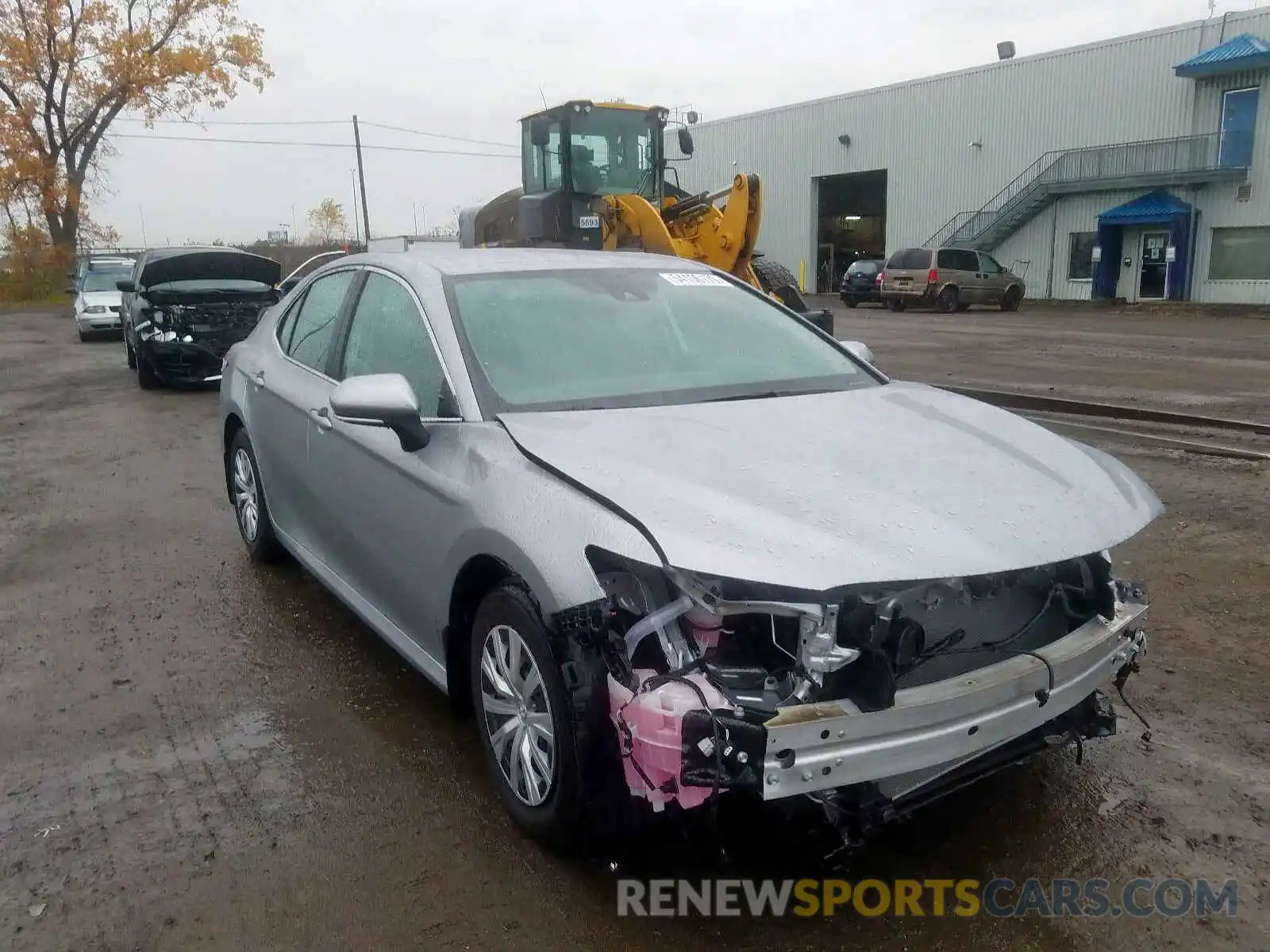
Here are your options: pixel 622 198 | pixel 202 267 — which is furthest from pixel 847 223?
pixel 202 267

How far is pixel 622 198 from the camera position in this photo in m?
14.2

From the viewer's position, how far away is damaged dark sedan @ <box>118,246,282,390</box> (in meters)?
12.8

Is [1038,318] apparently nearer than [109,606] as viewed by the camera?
No

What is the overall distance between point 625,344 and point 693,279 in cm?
78

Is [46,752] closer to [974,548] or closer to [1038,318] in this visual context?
[974,548]

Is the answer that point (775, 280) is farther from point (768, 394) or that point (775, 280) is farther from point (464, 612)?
point (464, 612)

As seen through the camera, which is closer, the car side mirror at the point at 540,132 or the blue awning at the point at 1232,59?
the car side mirror at the point at 540,132

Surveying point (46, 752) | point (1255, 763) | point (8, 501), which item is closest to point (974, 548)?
point (1255, 763)

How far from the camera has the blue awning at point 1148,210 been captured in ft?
96.3

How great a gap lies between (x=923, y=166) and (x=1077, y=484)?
3631cm

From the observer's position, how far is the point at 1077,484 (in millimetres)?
3025

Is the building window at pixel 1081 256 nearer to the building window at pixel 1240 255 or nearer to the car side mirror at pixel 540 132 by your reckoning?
the building window at pixel 1240 255

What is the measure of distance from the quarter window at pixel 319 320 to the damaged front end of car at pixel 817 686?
234cm

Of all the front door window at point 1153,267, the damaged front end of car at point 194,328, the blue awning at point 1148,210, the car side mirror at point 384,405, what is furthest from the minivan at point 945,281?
the car side mirror at point 384,405
